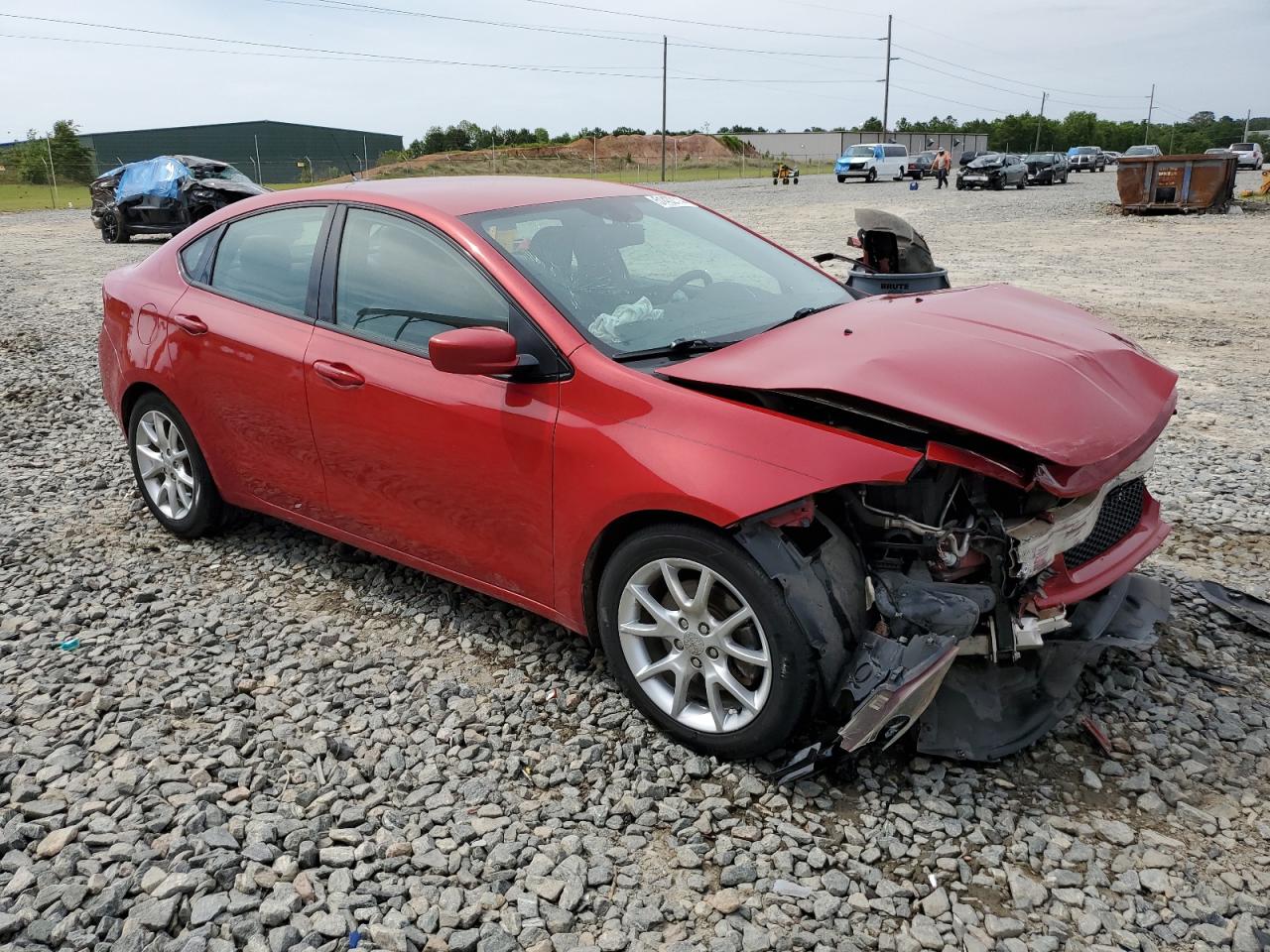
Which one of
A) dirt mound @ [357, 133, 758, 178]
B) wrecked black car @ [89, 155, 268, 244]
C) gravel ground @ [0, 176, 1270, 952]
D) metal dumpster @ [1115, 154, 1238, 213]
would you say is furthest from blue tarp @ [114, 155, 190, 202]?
dirt mound @ [357, 133, 758, 178]

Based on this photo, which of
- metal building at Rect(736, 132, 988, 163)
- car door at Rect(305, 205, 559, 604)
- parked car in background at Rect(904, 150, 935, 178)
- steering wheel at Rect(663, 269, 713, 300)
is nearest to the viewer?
car door at Rect(305, 205, 559, 604)

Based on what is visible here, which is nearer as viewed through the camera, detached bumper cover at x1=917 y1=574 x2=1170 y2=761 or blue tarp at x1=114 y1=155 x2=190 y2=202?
detached bumper cover at x1=917 y1=574 x2=1170 y2=761

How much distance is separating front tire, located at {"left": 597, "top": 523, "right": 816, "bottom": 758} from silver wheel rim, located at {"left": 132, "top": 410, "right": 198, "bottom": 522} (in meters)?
2.61

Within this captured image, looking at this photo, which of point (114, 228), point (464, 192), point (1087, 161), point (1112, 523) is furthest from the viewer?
point (1087, 161)

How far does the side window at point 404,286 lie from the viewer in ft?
11.6

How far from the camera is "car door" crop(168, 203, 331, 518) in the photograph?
13.4 feet

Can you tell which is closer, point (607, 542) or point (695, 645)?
point (695, 645)

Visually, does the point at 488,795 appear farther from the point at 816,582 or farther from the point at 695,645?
the point at 816,582

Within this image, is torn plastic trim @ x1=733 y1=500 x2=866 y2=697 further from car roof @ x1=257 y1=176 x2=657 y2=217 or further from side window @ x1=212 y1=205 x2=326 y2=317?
side window @ x1=212 y1=205 x2=326 y2=317

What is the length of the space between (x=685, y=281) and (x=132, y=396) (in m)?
2.93

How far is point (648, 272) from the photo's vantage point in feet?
12.4

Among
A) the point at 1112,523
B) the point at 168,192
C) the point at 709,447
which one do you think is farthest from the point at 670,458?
the point at 168,192

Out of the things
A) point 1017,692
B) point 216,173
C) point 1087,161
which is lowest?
point 1017,692

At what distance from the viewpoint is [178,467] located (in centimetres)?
482
